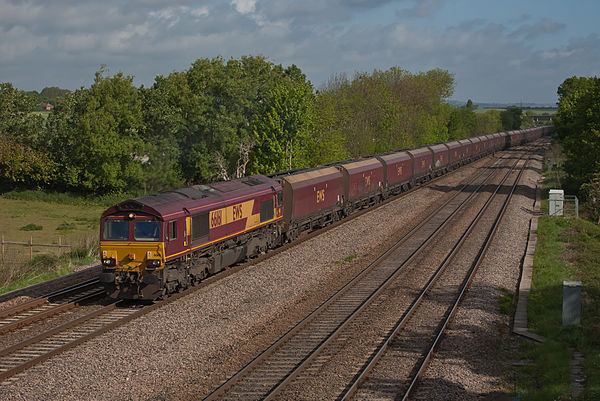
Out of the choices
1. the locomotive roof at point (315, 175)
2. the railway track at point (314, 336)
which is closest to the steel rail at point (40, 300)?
the railway track at point (314, 336)

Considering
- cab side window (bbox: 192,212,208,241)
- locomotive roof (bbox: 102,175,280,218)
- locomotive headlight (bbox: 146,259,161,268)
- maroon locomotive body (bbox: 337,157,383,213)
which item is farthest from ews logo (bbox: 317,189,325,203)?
locomotive headlight (bbox: 146,259,161,268)

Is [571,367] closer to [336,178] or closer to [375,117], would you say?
[336,178]

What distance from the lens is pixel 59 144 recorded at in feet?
227

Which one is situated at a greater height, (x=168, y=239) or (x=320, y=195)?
(x=320, y=195)

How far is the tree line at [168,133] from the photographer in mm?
65500

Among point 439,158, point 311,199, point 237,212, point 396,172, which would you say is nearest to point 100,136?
point 396,172

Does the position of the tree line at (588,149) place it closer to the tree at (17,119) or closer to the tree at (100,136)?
the tree at (100,136)

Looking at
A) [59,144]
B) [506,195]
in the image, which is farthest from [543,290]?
[59,144]

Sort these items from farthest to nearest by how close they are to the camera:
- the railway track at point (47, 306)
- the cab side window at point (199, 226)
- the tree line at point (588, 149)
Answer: the tree line at point (588, 149) → the cab side window at point (199, 226) → the railway track at point (47, 306)

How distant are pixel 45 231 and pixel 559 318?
4426 cm

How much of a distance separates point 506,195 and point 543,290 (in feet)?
105

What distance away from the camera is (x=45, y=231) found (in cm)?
5150

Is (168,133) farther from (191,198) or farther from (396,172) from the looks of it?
(191,198)

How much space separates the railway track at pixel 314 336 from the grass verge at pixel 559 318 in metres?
5.38
